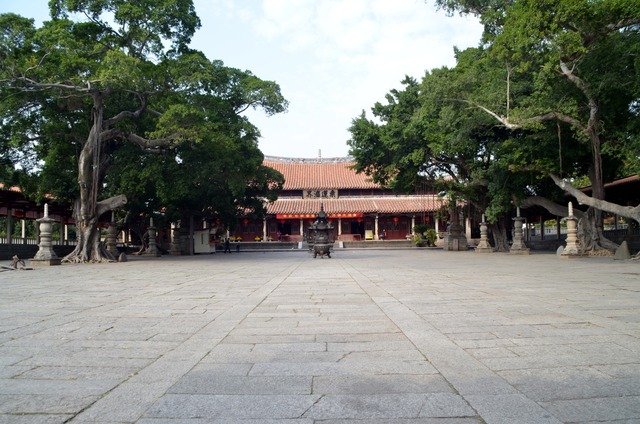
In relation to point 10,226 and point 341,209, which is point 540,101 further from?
point 341,209

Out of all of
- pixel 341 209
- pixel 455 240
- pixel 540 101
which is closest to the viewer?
pixel 540 101

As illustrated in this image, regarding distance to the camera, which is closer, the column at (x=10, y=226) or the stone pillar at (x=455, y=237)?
the column at (x=10, y=226)

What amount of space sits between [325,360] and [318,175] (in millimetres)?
38188

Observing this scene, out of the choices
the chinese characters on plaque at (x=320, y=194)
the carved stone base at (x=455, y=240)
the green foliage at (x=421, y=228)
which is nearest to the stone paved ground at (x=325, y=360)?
the carved stone base at (x=455, y=240)

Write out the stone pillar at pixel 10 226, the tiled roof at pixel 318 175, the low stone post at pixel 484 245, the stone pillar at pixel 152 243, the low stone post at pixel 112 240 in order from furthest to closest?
the tiled roof at pixel 318 175 < the low stone post at pixel 484 245 < the stone pillar at pixel 152 243 < the low stone post at pixel 112 240 < the stone pillar at pixel 10 226

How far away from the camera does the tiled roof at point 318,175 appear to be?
1561 inches

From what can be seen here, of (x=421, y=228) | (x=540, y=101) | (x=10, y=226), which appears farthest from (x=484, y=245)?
(x=10, y=226)

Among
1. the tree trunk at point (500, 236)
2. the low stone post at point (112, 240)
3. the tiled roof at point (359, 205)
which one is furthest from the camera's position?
the tiled roof at point (359, 205)

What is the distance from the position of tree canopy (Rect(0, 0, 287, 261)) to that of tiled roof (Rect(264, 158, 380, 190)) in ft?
65.9

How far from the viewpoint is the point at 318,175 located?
4131 cm

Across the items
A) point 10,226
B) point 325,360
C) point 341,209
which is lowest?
point 325,360

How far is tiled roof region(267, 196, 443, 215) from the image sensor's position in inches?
1453

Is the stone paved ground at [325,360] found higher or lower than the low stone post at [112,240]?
lower

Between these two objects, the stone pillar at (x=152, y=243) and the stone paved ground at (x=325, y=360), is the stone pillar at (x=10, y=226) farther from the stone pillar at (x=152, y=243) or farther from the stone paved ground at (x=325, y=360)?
the stone paved ground at (x=325, y=360)
